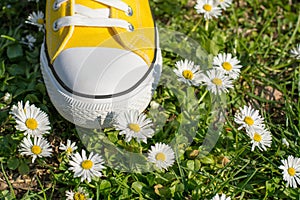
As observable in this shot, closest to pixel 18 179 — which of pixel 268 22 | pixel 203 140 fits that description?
pixel 203 140

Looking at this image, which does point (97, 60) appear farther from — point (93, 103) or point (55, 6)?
point (55, 6)

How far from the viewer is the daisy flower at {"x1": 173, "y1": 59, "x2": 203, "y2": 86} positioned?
5.49 feet

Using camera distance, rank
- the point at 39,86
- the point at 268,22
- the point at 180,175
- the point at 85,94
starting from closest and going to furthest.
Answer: the point at 85,94
the point at 180,175
the point at 39,86
the point at 268,22

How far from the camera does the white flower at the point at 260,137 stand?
62.9 inches

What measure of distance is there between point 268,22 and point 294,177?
0.69 m

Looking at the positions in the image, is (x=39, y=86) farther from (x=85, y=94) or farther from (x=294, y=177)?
(x=294, y=177)

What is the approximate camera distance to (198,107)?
1.76 metres

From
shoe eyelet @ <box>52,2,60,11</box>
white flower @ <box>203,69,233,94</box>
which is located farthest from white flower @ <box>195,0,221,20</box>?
shoe eyelet @ <box>52,2,60,11</box>

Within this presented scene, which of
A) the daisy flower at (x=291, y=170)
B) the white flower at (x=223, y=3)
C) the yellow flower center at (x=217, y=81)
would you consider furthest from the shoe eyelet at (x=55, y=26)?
the daisy flower at (x=291, y=170)

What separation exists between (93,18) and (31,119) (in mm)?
329

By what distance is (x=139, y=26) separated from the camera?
1.65m

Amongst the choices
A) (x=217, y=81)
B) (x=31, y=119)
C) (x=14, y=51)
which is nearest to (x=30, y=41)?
(x=14, y=51)

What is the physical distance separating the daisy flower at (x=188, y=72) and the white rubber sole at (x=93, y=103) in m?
0.08

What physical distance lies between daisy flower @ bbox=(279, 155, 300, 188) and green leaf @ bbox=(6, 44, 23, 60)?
0.90 metres
